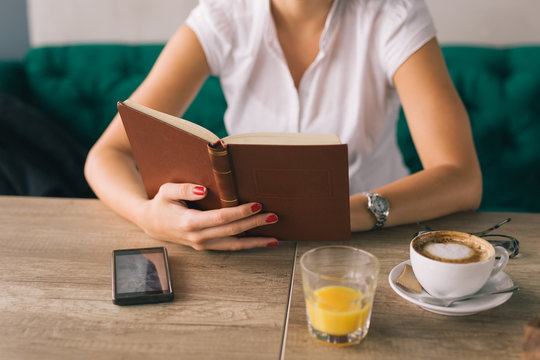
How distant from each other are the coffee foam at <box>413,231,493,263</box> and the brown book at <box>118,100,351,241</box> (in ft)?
0.48

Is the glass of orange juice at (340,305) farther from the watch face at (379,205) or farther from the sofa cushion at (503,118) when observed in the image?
the sofa cushion at (503,118)

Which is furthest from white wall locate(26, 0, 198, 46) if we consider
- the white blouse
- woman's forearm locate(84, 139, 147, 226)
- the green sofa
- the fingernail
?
the fingernail

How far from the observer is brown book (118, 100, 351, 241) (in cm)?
78

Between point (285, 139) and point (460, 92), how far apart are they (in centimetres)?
133

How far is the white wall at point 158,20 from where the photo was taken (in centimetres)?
204

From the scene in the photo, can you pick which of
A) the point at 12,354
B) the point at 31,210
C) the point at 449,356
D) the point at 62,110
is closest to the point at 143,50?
the point at 62,110

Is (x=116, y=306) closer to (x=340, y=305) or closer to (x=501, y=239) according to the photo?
(x=340, y=305)

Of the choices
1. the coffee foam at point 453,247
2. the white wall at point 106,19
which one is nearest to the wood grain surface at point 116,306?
the coffee foam at point 453,247

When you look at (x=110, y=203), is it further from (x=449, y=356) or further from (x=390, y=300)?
(x=449, y=356)

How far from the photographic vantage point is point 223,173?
2.66ft

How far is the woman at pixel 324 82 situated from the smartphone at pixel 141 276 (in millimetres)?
207

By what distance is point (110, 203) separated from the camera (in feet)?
3.53

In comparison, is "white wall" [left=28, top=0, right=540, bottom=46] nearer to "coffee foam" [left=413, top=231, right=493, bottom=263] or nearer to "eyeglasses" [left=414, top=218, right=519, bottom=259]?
"eyeglasses" [left=414, top=218, right=519, bottom=259]

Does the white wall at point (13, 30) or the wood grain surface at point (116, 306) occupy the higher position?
the white wall at point (13, 30)
